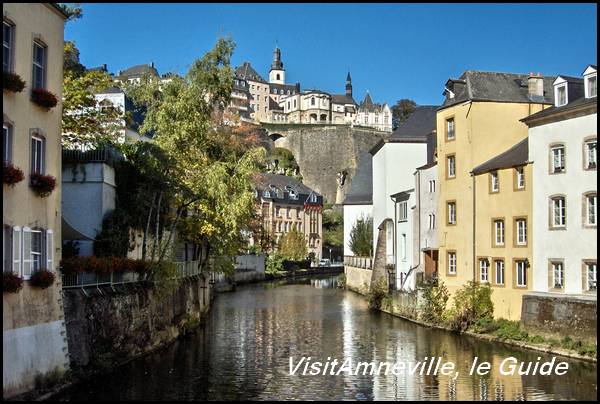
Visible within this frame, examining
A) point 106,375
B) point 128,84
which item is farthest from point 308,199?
point 106,375

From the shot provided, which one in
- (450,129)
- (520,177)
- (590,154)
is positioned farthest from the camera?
(450,129)

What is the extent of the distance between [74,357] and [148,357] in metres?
5.18

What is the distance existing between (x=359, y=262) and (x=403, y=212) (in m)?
15.7

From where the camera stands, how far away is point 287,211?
3920 inches

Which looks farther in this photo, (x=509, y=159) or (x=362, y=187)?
(x=362, y=187)

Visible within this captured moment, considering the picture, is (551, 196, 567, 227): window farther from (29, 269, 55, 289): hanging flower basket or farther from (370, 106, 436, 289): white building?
(29, 269, 55, 289): hanging flower basket

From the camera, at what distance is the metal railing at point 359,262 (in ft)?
188

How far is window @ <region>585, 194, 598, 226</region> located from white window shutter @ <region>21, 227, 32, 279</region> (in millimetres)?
19093

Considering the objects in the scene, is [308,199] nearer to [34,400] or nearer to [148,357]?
[148,357]

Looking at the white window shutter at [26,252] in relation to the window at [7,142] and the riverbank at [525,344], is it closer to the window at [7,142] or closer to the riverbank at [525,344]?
the window at [7,142]

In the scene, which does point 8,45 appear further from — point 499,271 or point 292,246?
point 292,246

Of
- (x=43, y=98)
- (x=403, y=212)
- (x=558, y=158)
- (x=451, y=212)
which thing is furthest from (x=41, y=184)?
(x=403, y=212)

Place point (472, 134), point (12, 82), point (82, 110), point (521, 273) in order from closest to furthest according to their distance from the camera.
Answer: point (12, 82), point (521, 273), point (82, 110), point (472, 134)

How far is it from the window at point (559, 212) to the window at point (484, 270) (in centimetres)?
487
